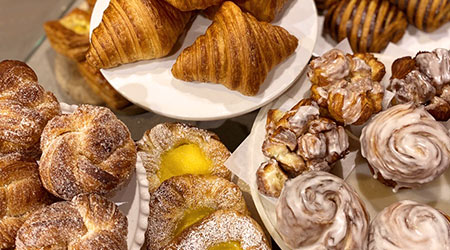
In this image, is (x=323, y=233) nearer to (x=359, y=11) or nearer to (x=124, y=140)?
(x=124, y=140)

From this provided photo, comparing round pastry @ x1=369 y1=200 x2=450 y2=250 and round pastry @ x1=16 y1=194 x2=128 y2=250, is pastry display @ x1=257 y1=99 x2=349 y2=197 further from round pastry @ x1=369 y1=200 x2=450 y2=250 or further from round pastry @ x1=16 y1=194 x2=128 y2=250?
round pastry @ x1=16 y1=194 x2=128 y2=250

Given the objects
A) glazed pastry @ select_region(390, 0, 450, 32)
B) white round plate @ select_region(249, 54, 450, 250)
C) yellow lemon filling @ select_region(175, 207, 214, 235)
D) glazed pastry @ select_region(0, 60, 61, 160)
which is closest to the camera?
glazed pastry @ select_region(0, 60, 61, 160)

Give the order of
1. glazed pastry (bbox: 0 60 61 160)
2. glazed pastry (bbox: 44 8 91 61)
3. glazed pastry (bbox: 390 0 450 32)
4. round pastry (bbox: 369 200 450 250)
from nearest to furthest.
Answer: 1. round pastry (bbox: 369 200 450 250)
2. glazed pastry (bbox: 0 60 61 160)
3. glazed pastry (bbox: 390 0 450 32)
4. glazed pastry (bbox: 44 8 91 61)

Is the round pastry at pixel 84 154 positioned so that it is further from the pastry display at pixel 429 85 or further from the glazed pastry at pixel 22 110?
the pastry display at pixel 429 85

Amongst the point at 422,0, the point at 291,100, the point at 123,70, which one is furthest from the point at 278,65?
the point at 422,0

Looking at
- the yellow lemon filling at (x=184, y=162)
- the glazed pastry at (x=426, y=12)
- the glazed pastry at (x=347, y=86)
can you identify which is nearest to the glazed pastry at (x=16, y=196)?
the yellow lemon filling at (x=184, y=162)

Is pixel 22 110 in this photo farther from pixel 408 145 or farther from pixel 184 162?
pixel 408 145

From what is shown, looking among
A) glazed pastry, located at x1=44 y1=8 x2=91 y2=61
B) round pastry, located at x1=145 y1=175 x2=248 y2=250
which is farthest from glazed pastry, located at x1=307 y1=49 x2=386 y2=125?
glazed pastry, located at x1=44 y1=8 x2=91 y2=61
